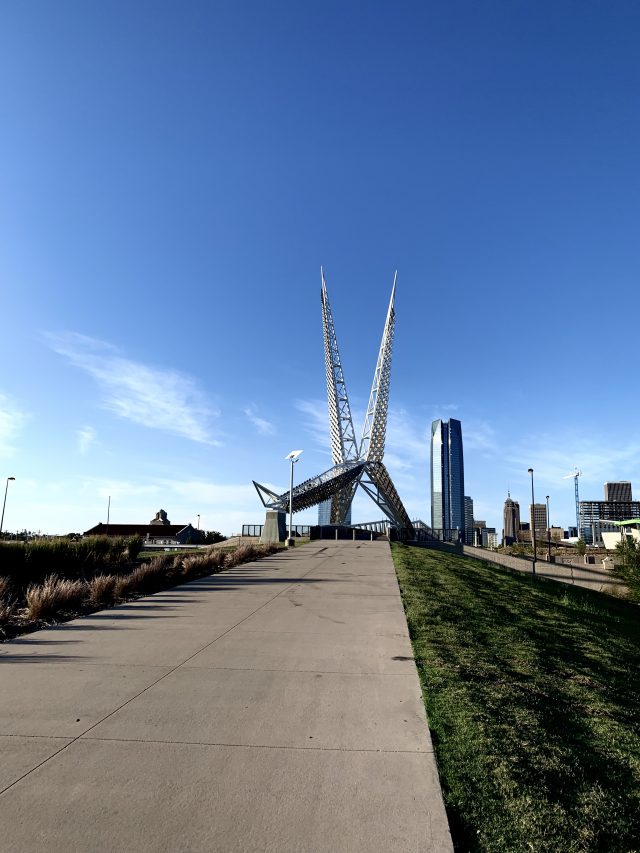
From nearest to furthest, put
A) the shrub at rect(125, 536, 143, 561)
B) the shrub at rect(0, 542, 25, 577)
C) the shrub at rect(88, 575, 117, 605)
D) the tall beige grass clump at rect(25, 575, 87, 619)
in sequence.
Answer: the tall beige grass clump at rect(25, 575, 87, 619) < the shrub at rect(88, 575, 117, 605) < the shrub at rect(0, 542, 25, 577) < the shrub at rect(125, 536, 143, 561)

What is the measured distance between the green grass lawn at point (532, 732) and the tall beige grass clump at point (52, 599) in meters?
6.36

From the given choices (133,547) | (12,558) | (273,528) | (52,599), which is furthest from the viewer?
(273,528)

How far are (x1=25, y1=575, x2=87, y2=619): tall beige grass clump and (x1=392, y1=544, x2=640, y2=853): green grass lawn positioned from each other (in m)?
6.36

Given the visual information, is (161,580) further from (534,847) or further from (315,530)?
(315,530)

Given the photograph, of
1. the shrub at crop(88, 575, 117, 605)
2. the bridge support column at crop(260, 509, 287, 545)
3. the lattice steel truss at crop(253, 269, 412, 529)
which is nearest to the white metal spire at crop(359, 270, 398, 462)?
the lattice steel truss at crop(253, 269, 412, 529)

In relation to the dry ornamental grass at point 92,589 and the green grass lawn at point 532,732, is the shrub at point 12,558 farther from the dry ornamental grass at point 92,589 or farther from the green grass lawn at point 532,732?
the green grass lawn at point 532,732

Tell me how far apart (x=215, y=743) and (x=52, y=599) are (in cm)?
696

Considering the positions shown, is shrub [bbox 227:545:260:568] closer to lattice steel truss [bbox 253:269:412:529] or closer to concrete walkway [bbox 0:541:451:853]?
concrete walkway [bbox 0:541:451:853]

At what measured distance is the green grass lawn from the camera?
11.0 ft

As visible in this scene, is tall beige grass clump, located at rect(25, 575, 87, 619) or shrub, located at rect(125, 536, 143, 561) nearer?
tall beige grass clump, located at rect(25, 575, 87, 619)

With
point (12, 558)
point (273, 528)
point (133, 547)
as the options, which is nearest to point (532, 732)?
point (12, 558)

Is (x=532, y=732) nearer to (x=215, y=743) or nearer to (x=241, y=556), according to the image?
(x=215, y=743)

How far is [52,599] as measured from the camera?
10.1 meters

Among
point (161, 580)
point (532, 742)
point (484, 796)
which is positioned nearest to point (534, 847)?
point (484, 796)
